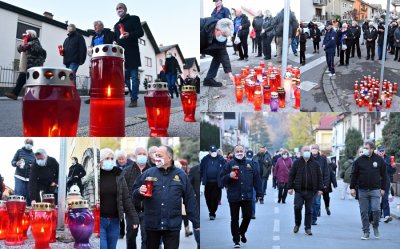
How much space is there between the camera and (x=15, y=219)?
4.38 m

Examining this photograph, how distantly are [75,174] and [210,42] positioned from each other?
1.44 metres

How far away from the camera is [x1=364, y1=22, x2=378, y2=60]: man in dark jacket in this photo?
5.16 metres

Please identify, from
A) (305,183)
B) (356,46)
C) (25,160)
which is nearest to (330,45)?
(356,46)

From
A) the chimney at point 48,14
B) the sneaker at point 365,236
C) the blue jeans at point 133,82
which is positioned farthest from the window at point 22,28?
the sneaker at point 365,236

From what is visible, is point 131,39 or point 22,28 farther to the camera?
point 131,39

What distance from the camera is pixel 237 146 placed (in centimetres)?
518

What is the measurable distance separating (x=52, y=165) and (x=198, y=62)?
1.33 metres

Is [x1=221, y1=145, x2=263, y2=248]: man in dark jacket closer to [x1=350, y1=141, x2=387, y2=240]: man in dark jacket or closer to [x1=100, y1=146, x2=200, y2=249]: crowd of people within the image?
[x1=100, y1=146, x2=200, y2=249]: crowd of people

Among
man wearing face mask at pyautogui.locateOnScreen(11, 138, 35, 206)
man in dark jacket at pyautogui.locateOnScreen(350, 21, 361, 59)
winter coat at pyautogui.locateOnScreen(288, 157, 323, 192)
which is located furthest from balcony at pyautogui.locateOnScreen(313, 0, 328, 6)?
man wearing face mask at pyautogui.locateOnScreen(11, 138, 35, 206)

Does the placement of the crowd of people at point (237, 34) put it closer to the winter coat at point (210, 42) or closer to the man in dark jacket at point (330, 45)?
the winter coat at point (210, 42)

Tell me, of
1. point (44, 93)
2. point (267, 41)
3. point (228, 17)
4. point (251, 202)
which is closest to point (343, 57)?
point (267, 41)

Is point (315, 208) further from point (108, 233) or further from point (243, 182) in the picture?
point (108, 233)

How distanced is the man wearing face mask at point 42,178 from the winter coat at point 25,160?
0.03 m

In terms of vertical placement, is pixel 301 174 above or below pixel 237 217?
above
